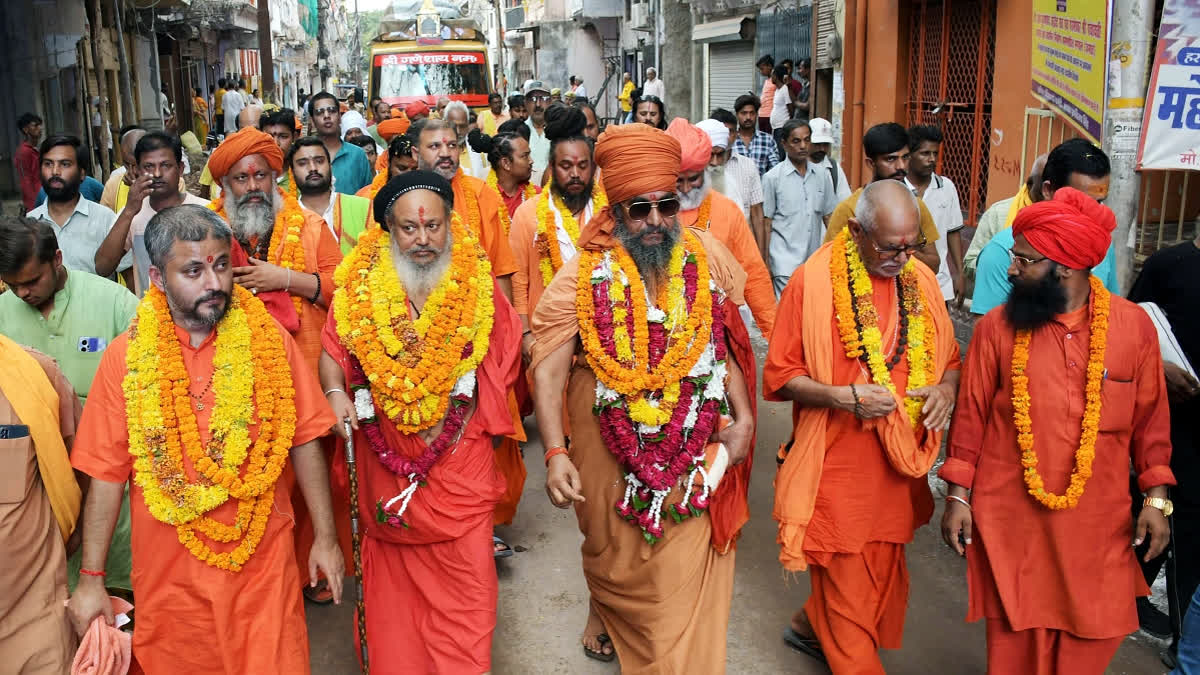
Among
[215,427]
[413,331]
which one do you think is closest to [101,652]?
[215,427]

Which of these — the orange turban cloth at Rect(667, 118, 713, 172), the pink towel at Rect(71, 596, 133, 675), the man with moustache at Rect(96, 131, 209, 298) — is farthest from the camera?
the orange turban cloth at Rect(667, 118, 713, 172)

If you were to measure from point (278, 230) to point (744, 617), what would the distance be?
9.16ft

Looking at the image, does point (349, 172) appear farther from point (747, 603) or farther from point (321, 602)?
point (747, 603)

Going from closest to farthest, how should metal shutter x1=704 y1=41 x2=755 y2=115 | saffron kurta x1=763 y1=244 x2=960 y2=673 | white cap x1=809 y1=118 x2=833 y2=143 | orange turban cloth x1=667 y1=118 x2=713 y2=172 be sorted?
saffron kurta x1=763 y1=244 x2=960 y2=673 → orange turban cloth x1=667 y1=118 x2=713 y2=172 → white cap x1=809 y1=118 x2=833 y2=143 → metal shutter x1=704 y1=41 x2=755 y2=115

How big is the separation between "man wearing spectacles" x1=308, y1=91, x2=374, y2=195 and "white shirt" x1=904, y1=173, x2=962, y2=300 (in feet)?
16.0

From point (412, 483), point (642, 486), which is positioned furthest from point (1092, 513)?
point (412, 483)

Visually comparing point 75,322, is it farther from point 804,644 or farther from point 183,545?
point 804,644

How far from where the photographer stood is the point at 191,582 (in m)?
3.42

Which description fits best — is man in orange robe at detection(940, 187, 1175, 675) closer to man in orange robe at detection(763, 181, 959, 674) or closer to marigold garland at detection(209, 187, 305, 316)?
man in orange robe at detection(763, 181, 959, 674)

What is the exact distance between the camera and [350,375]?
409 cm

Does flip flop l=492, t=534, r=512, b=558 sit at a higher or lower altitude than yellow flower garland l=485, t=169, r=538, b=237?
lower

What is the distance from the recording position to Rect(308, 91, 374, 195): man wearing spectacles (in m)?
9.50

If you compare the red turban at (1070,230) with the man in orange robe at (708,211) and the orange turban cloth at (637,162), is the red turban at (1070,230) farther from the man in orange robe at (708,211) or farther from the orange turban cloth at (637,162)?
the man in orange robe at (708,211)

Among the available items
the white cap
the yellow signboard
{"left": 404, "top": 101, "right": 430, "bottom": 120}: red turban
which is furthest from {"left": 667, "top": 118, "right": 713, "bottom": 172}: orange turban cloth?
{"left": 404, "top": 101, "right": 430, "bottom": 120}: red turban
